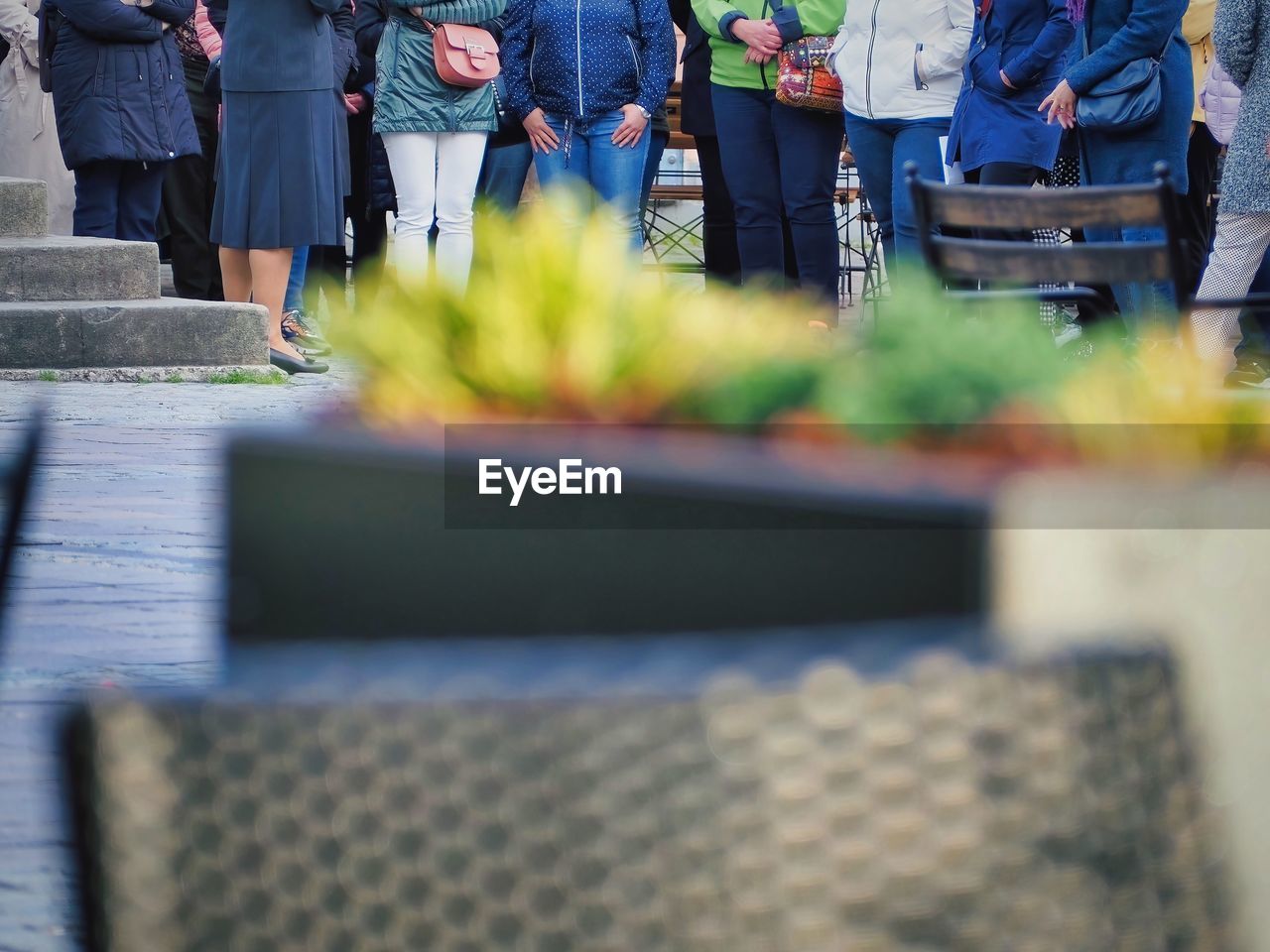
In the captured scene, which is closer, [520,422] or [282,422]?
[520,422]

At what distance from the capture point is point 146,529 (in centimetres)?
412

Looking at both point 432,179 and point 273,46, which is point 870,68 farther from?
point 273,46

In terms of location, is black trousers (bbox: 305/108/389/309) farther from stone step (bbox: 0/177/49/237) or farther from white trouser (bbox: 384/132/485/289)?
white trouser (bbox: 384/132/485/289)

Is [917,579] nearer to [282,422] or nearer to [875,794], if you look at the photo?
[875,794]

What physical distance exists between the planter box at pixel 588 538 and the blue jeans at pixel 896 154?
5110 mm

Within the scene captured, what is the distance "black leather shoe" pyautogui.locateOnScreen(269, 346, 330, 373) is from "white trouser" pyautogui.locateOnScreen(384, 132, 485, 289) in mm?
632

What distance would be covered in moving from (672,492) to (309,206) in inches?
246

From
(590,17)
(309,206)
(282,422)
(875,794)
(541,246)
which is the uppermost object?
(541,246)

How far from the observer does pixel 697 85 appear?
8.16 m

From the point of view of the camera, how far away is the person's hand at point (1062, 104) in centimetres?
602

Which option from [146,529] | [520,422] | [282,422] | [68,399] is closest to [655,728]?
[520,422]

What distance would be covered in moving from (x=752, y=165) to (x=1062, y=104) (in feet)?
4.97

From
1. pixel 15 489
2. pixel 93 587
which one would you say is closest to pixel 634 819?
pixel 15 489

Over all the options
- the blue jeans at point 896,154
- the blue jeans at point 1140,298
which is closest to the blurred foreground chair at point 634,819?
the blue jeans at point 1140,298
